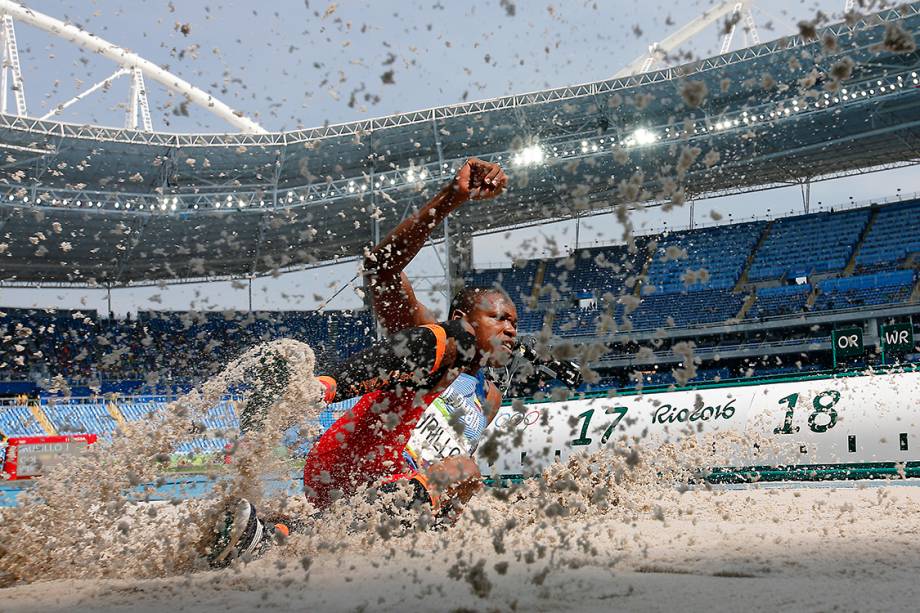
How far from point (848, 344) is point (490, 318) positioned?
19.2 ft

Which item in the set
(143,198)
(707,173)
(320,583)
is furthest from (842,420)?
(143,198)

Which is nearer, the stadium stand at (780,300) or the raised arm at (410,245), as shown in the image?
the raised arm at (410,245)

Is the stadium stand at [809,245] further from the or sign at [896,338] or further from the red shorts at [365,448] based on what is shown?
the red shorts at [365,448]

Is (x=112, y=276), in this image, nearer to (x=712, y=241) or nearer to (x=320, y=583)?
(x=712, y=241)

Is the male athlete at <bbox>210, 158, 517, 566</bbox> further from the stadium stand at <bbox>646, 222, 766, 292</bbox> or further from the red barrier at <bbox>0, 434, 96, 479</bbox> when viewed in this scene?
the stadium stand at <bbox>646, 222, 766, 292</bbox>

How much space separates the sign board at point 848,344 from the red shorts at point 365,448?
5874mm

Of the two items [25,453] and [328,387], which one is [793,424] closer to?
[328,387]

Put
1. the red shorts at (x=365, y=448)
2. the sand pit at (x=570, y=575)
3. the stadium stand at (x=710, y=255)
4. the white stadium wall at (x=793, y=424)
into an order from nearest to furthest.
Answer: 1. the sand pit at (x=570, y=575)
2. the red shorts at (x=365, y=448)
3. the white stadium wall at (x=793, y=424)
4. the stadium stand at (x=710, y=255)

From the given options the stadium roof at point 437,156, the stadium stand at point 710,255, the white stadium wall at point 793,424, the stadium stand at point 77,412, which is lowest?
the stadium stand at point 77,412

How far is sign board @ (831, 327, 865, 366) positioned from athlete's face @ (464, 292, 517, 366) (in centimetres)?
557

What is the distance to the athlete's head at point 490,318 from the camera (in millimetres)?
4109

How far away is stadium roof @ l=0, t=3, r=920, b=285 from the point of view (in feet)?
74.4

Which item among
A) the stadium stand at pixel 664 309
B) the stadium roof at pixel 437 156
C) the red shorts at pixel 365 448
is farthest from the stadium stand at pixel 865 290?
the red shorts at pixel 365 448

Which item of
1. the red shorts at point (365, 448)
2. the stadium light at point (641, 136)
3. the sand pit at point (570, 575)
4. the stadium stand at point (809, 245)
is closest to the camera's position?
the sand pit at point (570, 575)
